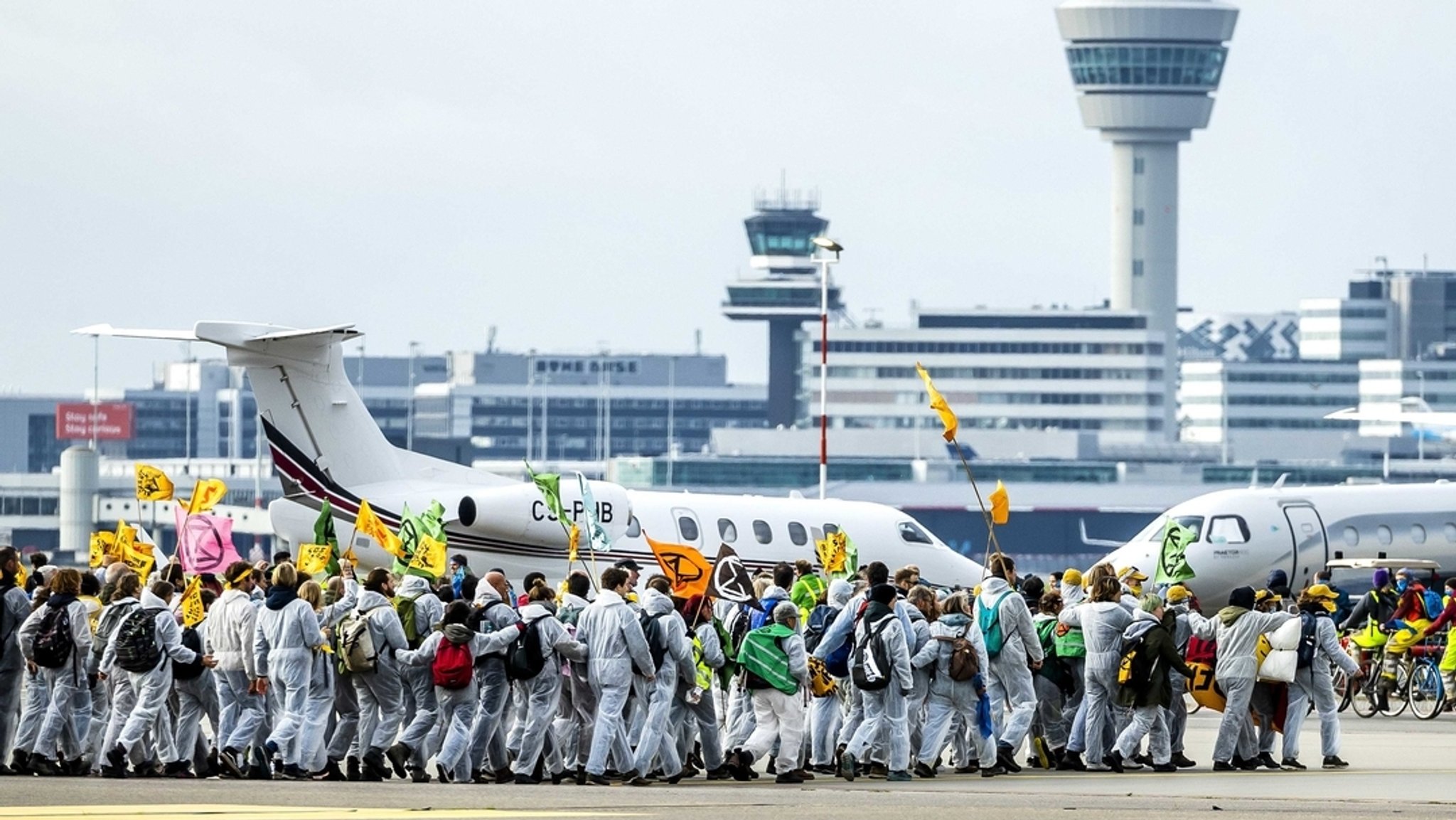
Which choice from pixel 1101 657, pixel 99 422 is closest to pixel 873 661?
pixel 1101 657

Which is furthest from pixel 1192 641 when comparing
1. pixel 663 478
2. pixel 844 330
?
pixel 844 330

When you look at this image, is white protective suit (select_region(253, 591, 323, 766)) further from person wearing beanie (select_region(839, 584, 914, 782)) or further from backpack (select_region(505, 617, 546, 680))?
person wearing beanie (select_region(839, 584, 914, 782))

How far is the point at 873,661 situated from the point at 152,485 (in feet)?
44.0

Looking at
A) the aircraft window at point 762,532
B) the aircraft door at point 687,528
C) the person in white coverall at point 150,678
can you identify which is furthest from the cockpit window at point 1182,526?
the person in white coverall at point 150,678

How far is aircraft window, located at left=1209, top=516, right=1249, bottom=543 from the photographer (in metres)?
43.4

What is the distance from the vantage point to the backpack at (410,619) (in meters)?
22.8

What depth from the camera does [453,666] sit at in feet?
71.4

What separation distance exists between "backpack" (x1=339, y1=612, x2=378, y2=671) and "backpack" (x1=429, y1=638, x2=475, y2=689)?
56 cm

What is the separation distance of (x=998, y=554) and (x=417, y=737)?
5.66 meters

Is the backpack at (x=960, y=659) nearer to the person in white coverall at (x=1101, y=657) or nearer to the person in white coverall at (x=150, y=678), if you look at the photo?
the person in white coverall at (x=1101, y=657)

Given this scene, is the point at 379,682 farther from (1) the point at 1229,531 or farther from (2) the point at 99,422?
(2) the point at 99,422

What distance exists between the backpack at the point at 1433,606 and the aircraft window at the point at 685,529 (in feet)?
37.2

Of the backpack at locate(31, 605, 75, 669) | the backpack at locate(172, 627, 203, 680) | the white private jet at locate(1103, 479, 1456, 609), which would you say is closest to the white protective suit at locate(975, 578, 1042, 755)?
the backpack at locate(172, 627, 203, 680)

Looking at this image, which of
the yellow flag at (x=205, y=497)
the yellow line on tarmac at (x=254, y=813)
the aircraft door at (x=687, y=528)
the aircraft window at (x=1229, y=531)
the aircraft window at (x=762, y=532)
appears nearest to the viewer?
the yellow line on tarmac at (x=254, y=813)
